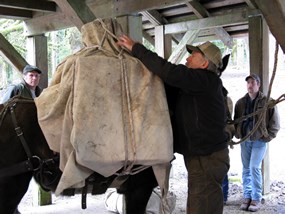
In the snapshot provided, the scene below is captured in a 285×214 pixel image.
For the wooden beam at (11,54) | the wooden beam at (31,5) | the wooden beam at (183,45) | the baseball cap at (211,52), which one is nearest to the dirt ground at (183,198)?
the wooden beam at (11,54)

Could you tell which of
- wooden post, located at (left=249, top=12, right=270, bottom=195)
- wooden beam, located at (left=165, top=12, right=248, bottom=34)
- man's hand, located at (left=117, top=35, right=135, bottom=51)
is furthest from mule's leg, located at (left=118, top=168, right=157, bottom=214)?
wooden beam, located at (left=165, top=12, right=248, bottom=34)

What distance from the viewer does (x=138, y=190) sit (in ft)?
9.77

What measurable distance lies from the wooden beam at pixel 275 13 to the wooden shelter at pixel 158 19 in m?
1.53

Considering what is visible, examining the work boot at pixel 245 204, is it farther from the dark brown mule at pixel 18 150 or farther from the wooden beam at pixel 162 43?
the dark brown mule at pixel 18 150

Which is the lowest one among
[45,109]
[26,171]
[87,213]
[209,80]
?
[87,213]

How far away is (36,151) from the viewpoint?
2893 mm

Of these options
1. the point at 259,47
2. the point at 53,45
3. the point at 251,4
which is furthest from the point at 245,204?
the point at 53,45

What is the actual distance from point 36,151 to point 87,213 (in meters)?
2.74

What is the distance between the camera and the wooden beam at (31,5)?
17.4 ft

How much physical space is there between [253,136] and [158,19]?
318 cm

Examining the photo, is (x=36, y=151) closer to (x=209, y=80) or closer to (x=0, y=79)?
(x=209, y=80)

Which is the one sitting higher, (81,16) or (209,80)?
(81,16)

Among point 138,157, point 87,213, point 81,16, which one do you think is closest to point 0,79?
point 87,213

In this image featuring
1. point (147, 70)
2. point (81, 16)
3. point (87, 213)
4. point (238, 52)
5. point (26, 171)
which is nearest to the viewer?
point (147, 70)
